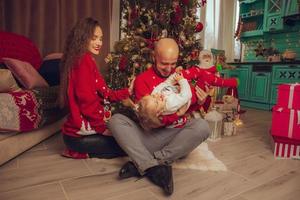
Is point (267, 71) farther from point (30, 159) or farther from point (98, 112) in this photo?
point (30, 159)

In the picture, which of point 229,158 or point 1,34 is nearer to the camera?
point 229,158

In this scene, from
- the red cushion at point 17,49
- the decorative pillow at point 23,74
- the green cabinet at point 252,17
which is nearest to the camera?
the decorative pillow at point 23,74

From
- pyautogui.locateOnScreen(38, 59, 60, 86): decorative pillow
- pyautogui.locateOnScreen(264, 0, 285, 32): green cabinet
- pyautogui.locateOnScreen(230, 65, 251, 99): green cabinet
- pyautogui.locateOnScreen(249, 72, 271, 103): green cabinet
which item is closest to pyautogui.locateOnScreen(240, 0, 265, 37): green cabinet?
pyautogui.locateOnScreen(264, 0, 285, 32): green cabinet

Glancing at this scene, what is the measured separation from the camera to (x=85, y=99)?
1.48 m

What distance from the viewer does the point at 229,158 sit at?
171 cm

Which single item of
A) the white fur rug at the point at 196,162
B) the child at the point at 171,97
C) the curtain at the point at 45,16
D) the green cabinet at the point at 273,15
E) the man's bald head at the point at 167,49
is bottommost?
the white fur rug at the point at 196,162

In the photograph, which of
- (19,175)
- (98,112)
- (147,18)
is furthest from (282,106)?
Answer: (19,175)

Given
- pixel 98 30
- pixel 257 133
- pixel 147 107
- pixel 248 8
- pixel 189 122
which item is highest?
pixel 248 8

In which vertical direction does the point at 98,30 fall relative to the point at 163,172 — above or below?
above

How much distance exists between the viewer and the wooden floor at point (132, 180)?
118cm

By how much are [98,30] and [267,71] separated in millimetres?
3292

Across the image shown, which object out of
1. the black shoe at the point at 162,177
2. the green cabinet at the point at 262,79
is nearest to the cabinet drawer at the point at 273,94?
the green cabinet at the point at 262,79

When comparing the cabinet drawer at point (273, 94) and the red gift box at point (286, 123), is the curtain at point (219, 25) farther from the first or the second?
the red gift box at point (286, 123)

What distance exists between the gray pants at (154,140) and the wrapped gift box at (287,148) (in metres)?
0.70
